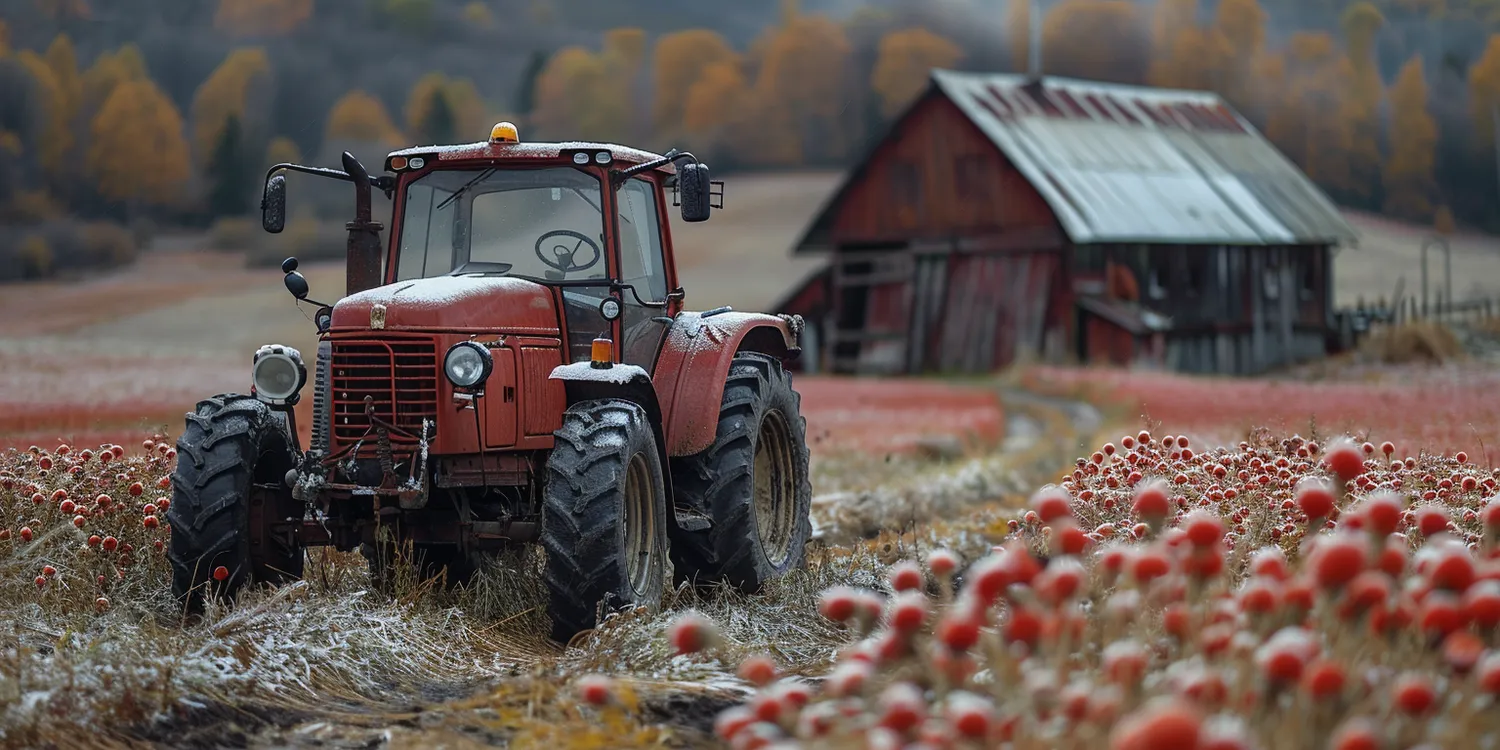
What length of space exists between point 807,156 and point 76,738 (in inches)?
2118

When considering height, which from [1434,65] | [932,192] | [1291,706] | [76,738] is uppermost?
[1434,65]

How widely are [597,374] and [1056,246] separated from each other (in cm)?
2416

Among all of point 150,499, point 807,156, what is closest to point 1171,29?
point 807,156

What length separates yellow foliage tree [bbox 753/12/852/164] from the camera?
186 ft

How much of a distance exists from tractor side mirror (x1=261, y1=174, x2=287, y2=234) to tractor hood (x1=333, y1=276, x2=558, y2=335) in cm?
61

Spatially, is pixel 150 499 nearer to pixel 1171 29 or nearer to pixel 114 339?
pixel 114 339

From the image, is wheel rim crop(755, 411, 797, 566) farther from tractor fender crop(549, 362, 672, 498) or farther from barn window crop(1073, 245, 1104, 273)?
barn window crop(1073, 245, 1104, 273)

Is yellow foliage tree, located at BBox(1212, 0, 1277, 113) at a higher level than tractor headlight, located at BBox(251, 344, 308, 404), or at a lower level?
higher

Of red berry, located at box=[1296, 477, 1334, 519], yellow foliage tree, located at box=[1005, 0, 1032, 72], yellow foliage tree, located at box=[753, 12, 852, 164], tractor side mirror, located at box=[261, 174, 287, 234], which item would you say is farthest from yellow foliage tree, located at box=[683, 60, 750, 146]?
red berry, located at box=[1296, 477, 1334, 519]

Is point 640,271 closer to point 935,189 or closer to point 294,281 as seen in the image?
point 294,281

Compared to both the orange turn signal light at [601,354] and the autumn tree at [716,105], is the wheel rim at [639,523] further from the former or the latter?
the autumn tree at [716,105]

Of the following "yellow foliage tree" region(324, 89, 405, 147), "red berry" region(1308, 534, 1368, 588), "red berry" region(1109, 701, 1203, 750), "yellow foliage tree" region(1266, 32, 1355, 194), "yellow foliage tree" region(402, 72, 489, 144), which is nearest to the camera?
"red berry" region(1109, 701, 1203, 750)

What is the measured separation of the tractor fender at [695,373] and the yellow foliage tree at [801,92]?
48926mm

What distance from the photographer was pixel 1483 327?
34250mm
